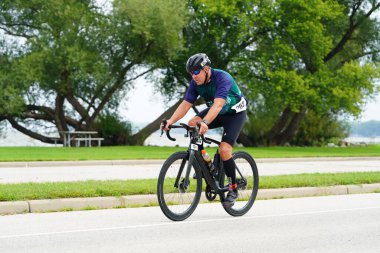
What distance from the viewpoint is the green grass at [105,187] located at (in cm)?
974

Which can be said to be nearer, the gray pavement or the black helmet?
the black helmet

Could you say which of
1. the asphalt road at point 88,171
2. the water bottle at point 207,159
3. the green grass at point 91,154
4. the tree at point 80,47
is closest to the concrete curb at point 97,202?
the water bottle at point 207,159

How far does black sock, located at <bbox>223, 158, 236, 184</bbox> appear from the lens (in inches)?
331

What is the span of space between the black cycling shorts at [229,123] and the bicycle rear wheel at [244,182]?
1.33ft

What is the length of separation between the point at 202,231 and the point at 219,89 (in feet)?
5.56

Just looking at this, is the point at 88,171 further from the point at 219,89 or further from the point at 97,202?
the point at 219,89

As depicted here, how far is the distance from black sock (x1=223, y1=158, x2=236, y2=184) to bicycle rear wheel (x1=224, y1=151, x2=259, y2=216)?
0.16 meters

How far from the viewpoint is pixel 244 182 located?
29.1ft

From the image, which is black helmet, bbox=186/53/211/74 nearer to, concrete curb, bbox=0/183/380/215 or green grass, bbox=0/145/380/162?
concrete curb, bbox=0/183/380/215

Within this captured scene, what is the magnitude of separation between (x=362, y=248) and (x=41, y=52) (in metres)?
26.7

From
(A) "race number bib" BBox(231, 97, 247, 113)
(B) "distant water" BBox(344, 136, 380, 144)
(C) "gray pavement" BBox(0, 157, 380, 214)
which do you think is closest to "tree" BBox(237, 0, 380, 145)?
(C) "gray pavement" BBox(0, 157, 380, 214)

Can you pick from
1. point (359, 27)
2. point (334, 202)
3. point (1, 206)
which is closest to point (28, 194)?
point (1, 206)

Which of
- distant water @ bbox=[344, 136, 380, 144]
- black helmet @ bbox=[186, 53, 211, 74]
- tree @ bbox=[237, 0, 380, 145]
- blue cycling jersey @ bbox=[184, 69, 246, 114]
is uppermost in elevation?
tree @ bbox=[237, 0, 380, 145]

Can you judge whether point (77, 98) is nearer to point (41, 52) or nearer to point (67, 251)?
point (41, 52)
